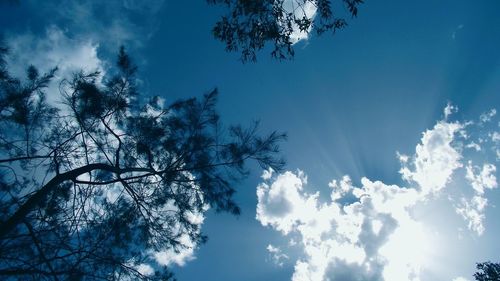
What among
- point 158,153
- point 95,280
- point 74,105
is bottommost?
point 95,280

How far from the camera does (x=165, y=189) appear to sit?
5.84m

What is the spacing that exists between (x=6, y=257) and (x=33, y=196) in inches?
32.5

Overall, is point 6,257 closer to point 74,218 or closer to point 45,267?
point 45,267

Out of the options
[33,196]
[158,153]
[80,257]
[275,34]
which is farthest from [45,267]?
[275,34]

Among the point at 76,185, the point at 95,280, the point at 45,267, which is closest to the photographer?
the point at 45,267

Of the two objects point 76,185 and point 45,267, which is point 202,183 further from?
point 45,267

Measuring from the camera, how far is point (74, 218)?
468cm

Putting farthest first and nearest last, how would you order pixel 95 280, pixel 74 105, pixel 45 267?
→ pixel 74 105
pixel 95 280
pixel 45 267

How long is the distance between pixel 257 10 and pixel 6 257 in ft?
14.2

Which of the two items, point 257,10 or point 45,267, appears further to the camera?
point 45,267

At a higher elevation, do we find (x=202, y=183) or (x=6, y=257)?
(x=202, y=183)

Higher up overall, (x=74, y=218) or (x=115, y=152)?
(x=115, y=152)

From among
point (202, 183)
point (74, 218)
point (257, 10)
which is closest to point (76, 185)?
point (74, 218)

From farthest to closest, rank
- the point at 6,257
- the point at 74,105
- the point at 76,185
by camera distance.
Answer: the point at 74,105 < the point at 76,185 < the point at 6,257
